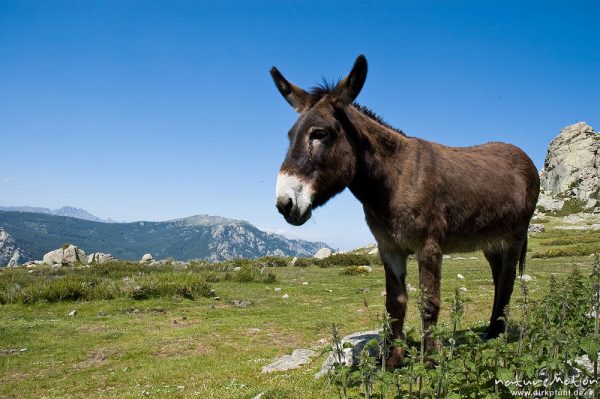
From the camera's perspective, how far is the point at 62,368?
13.0 meters

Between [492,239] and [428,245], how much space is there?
7.22ft

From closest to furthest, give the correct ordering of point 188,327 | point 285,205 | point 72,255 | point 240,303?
1. point 285,205
2. point 188,327
3. point 240,303
4. point 72,255

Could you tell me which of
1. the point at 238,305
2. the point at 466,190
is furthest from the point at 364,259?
the point at 466,190

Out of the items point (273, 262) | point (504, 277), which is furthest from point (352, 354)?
point (273, 262)

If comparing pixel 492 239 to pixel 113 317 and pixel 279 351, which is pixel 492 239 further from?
pixel 113 317

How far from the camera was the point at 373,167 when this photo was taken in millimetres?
6910

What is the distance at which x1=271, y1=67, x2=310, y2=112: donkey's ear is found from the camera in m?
7.10

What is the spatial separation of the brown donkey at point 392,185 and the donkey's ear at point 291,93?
2cm

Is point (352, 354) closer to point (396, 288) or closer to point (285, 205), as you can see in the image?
point (396, 288)

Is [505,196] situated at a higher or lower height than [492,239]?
higher

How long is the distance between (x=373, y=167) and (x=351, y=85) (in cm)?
134

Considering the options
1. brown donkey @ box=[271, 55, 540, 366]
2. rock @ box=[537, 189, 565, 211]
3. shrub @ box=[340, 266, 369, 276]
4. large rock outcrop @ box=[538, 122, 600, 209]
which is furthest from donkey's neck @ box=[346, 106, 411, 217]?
large rock outcrop @ box=[538, 122, 600, 209]

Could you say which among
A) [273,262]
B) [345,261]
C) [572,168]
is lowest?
[273,262]

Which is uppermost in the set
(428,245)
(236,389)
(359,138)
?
(359,138)
